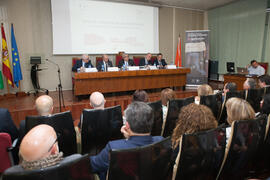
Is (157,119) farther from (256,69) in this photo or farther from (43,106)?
(256,69)

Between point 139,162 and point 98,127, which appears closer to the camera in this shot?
point 139,162

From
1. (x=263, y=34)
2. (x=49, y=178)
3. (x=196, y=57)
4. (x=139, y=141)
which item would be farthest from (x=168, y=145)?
(x=263, y=34)

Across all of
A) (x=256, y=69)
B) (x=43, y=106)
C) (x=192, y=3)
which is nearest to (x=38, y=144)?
(x=43, y=106)

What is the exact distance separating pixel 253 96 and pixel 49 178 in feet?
9.69

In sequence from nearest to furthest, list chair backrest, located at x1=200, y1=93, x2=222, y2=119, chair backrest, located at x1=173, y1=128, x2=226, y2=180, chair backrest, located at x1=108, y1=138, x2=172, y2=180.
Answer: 1. chair backrest, located at x1=108, y1=138, x2=172, y2=180
2. chair backrest, located at x1=173, y1=128, x2=226, y2=180
3. chair backrest, located at x1=200, y1=93, x2=222, y2=119

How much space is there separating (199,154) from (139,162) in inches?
16.0

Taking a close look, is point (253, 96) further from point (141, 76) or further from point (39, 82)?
point (39, 82)

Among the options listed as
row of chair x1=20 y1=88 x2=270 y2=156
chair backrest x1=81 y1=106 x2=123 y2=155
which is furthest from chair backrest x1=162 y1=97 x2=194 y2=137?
chair backrest x1=81 y1=106 x2=123 y2=155

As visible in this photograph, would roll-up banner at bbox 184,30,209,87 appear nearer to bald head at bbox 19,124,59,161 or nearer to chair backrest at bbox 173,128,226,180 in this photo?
chair backrest at bbox 173,128,226,180

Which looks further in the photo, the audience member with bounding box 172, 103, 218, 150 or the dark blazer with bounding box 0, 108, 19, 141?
the dark blazer with bounding box 0, 108, 19, 141

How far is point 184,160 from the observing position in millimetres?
1109

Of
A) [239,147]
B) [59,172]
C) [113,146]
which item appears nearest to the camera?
[59,172]

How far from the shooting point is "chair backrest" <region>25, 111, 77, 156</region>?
5.25 ft

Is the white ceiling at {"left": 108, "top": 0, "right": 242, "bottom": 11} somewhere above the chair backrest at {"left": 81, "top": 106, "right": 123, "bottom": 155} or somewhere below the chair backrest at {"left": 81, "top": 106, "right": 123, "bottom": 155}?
above
